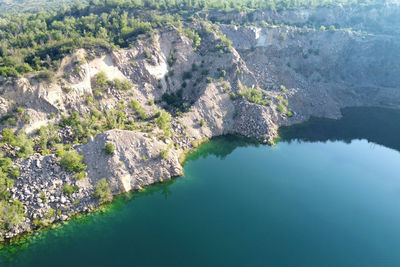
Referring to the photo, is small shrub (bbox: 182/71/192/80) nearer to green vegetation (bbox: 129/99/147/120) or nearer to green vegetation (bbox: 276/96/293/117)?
green vegetation (bbox: 129/99/147/120)

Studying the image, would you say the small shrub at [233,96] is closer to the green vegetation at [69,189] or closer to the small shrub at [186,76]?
the small shrub at [186,76]

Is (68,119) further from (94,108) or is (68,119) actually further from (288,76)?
(288,76)

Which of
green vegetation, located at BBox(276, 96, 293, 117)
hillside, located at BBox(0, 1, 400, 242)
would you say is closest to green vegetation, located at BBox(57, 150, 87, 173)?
hillside, located at BBox(0, 1, 400, 242)

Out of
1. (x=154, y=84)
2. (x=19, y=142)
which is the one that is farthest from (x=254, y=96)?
(x=19, y=142)

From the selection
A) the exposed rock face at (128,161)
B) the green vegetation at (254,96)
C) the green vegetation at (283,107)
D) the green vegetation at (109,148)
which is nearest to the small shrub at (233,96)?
the green vegetation at (254,96)

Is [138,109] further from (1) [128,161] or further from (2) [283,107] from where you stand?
(2) [283,107]

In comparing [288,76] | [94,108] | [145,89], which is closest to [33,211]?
[94,108]

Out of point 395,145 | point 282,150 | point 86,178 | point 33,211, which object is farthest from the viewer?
point 395,145
